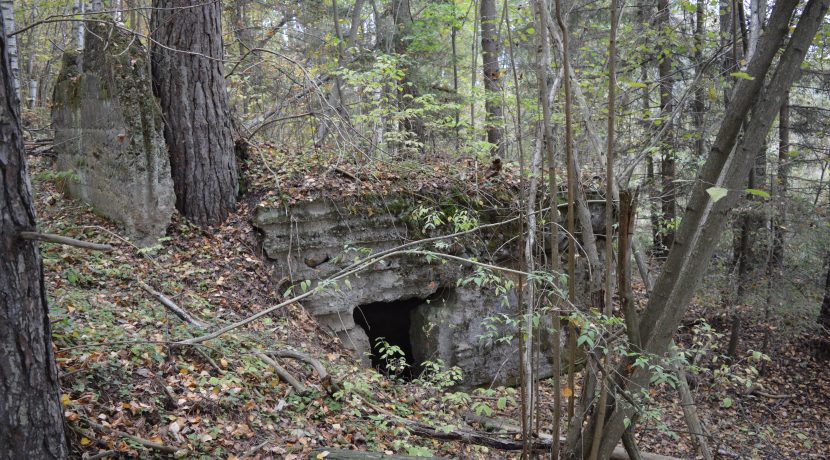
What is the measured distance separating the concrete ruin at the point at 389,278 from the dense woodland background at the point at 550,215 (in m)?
0.41

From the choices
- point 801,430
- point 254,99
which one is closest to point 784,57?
point 801,430

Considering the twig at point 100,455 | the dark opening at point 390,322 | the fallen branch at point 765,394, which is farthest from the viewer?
the fallen branch at point 765,394

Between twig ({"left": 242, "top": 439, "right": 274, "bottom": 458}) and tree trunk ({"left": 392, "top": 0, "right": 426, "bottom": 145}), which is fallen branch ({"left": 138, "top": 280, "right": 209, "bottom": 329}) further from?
tree trunk ({"left": 392, "top": 0, "right": 426, "bottom": 145})

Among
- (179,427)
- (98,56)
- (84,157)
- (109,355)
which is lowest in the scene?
(179,427)

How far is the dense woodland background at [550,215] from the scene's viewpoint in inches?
123

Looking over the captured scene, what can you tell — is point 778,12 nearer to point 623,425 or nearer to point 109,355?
point 623,425

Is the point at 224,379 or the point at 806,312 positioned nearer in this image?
the point at 224,379

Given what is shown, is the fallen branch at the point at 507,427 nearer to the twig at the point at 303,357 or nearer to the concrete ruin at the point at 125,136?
the twig at the point at 303,357

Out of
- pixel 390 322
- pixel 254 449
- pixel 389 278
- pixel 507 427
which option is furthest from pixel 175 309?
pixel 390 322

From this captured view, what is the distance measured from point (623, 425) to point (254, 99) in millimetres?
9798

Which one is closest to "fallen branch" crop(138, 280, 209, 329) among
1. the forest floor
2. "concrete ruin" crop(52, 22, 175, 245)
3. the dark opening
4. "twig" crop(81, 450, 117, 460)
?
the forest floor

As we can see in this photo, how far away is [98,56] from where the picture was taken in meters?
6.18

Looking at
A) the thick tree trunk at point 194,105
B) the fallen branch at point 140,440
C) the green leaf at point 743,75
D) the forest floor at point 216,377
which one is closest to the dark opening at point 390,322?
the forest floor at point 216,377

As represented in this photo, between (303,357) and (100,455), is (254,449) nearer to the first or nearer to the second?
(100,455)
